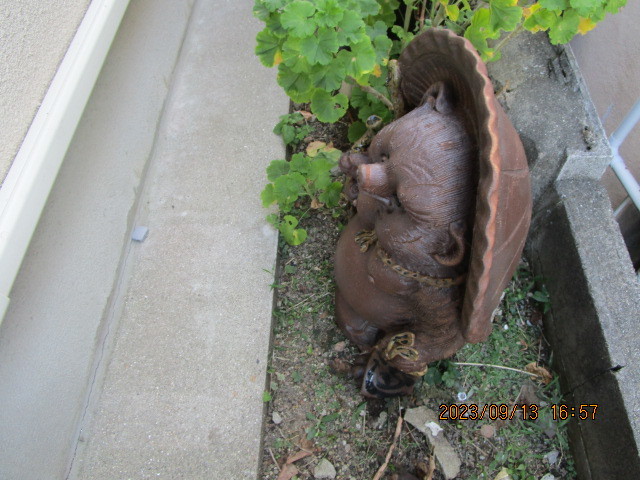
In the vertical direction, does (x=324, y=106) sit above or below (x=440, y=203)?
below

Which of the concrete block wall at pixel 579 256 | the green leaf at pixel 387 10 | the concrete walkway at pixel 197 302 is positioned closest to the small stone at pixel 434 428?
the concrete block wall at pixel 579 256

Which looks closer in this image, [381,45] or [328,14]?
[328,14]

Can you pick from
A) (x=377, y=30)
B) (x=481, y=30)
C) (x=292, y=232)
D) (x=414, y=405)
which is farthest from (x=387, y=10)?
(x=414, y=405)

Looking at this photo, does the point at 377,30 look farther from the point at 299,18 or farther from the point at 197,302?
the point at 197,302

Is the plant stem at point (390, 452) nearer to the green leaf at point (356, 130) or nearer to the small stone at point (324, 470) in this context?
the small stone at point (324, 470)

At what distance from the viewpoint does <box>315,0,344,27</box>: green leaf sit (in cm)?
165

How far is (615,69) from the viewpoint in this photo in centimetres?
250

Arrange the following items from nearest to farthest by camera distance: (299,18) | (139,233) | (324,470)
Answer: (299,18)
(324,470)
(139,233)

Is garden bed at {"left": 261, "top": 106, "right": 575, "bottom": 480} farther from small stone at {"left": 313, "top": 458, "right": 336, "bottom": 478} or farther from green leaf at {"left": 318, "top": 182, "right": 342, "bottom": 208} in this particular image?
green leaf at {"left": 318, "top": 182, "right": 342, "bottom": 208}

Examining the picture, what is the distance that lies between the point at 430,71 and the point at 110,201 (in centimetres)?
176

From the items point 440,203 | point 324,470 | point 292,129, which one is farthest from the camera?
point 292,129

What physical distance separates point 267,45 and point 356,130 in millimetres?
846

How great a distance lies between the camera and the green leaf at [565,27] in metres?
1.83

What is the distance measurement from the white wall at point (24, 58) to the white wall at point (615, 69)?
101 inches
